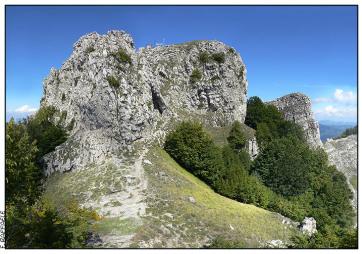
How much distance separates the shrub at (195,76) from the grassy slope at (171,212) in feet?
92.2

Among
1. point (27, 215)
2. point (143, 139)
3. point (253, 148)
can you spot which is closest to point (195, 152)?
point (143, 139)

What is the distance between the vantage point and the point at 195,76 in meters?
86.9

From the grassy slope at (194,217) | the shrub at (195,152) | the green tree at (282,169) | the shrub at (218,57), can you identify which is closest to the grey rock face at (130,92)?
the shrub at (218,57)

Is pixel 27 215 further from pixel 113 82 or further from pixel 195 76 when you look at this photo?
pixel 195 76

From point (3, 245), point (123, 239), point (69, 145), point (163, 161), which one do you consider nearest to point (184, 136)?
point (163, 161)

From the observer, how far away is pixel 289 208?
72.1 metres

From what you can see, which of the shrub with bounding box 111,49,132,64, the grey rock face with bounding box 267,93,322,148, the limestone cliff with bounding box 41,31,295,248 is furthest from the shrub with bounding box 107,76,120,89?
the grey rock face with bounding box 267,93,322,148

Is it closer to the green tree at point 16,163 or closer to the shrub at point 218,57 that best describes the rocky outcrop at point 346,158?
the shrub at point 218,57

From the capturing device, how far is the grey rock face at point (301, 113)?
112 metres

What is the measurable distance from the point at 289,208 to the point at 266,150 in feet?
46.5

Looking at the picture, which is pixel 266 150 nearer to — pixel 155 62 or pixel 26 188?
pixel 155 62

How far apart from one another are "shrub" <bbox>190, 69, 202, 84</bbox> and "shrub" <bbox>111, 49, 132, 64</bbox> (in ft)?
75.0

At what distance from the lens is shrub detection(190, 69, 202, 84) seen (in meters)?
86.5

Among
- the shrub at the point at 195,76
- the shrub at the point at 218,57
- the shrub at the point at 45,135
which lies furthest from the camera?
the shrub at the point at 218,57
